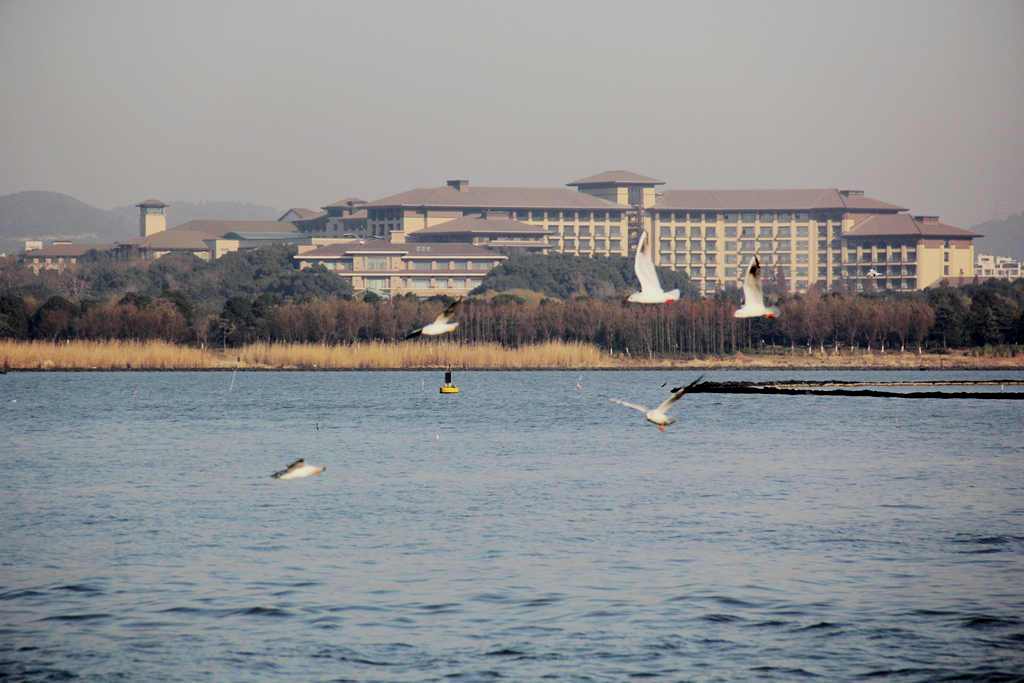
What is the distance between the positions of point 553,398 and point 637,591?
78.6 m

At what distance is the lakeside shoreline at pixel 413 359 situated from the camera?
437 ft

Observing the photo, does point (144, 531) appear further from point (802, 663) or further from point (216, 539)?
point (802, 663)

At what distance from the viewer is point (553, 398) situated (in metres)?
111

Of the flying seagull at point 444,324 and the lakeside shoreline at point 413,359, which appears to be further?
the lakeside shoreline at point 413,359

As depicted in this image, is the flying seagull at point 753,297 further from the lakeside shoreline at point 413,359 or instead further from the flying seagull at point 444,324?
the lakeside shoreline at point 413,359

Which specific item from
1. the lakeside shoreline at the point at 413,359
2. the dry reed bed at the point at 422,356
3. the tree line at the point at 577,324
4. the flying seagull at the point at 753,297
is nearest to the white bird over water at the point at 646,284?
the flying seagull at the point at 753,297

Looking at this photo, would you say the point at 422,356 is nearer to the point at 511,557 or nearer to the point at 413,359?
the point at 413,359

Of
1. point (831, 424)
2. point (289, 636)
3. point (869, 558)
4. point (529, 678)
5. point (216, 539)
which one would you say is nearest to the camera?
point (529, 678)

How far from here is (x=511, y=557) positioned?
3694 cm

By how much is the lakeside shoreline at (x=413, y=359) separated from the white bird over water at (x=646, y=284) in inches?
3988

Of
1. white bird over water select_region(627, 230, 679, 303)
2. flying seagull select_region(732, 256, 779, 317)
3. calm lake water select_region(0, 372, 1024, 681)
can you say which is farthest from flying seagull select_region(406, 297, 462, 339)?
calm lake water select_region(0, 372, 1024, 681)

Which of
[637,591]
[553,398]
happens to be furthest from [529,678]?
[553,398]

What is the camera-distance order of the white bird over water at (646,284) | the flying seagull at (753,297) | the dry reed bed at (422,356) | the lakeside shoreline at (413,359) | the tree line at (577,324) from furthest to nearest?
the tree line at (577,324)
the dry reed bed at (422,356)
the lakeside shoreline at (413,359)
the white bird over water at (646,284)
the flying seagull at (753,297)

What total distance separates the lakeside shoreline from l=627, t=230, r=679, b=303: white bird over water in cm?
10129
